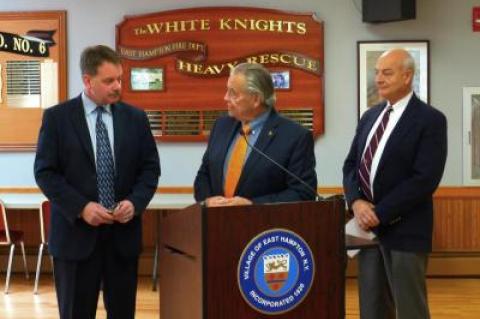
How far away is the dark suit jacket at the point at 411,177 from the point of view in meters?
2.95

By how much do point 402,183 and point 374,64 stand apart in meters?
3.43

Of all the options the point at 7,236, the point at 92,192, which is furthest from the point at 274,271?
the point at 7,236

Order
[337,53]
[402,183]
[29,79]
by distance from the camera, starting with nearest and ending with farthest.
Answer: [402,183] → [337,53] → [29,79]

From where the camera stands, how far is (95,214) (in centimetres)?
271

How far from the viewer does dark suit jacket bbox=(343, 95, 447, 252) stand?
116 inches

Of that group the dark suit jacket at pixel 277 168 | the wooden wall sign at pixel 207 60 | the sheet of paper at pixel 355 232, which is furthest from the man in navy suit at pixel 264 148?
the wooden wall sign at pixel 207 60

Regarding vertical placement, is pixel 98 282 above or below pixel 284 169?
below

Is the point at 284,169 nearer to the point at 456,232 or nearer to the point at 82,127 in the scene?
the point at 82,127

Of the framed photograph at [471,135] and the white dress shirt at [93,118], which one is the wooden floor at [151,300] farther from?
the white dress shirt at [93,118]

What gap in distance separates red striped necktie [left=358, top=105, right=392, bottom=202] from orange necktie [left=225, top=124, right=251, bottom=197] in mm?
730

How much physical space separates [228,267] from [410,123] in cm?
141

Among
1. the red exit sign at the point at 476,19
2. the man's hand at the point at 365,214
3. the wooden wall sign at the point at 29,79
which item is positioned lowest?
the man's hand at the point at 365,214

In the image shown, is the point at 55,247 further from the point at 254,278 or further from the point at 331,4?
the point at 331,4

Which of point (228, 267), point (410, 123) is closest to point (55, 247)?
point (228, 267)
